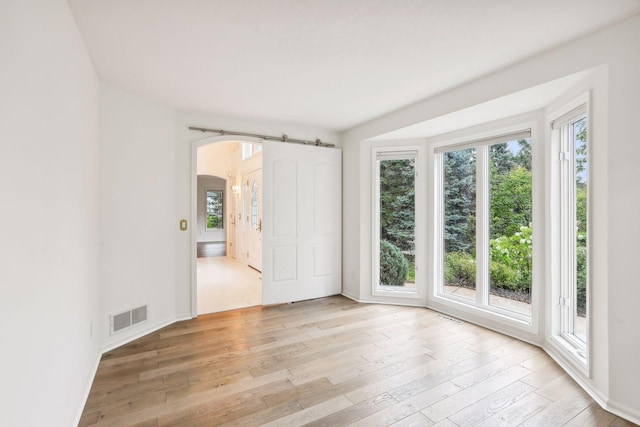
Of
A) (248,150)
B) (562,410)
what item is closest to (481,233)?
(562,410)

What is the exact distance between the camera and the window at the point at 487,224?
10.6 feet

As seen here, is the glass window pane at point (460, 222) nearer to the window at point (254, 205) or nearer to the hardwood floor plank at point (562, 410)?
the hardwood floor plank at point (562, 410)

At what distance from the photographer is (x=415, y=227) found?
13.9 ft

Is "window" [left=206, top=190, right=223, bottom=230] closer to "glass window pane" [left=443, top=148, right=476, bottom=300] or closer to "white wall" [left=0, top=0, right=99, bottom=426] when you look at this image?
"glass window pane" [left=443, top=148, right=476, bottom=300]

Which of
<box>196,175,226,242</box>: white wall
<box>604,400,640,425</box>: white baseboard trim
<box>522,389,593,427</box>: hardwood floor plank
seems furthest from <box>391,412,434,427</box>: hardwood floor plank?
<box>196,175,226,242</box>: white wall

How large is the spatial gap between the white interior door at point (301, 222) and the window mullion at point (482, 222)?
198 cm

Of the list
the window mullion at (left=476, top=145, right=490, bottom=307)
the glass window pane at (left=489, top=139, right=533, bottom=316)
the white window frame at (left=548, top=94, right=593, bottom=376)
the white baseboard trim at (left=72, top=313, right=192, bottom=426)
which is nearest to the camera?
the white baseboard trim at (left=72, top=313, right=192, bottom=426)

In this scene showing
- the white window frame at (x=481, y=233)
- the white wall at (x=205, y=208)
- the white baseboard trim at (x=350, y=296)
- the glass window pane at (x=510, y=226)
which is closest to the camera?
the white window frame at (x=481, y=233)

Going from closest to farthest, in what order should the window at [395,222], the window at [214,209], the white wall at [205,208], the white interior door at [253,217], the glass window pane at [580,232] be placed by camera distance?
the glass window pane at [580,232]
the window at [395,222]
the white interior door at [253,217]
the white wall at [205,208]
the window at [214,209]

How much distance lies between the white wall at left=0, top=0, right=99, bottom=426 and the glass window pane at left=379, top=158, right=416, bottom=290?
3466 mm

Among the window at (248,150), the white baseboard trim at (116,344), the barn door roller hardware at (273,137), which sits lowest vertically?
the white baseboard trim at (116,344)

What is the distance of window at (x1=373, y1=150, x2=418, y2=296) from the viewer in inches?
169

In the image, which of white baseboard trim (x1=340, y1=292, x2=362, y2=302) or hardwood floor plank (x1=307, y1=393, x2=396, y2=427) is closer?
hardwood floor plank (x1=307, y1=393, x2=396, y2=427)

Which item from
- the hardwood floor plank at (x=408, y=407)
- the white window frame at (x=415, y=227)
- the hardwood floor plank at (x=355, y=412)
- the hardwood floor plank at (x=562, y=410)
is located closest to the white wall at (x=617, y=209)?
the hardwood floor plank at (x=562, y=410)
